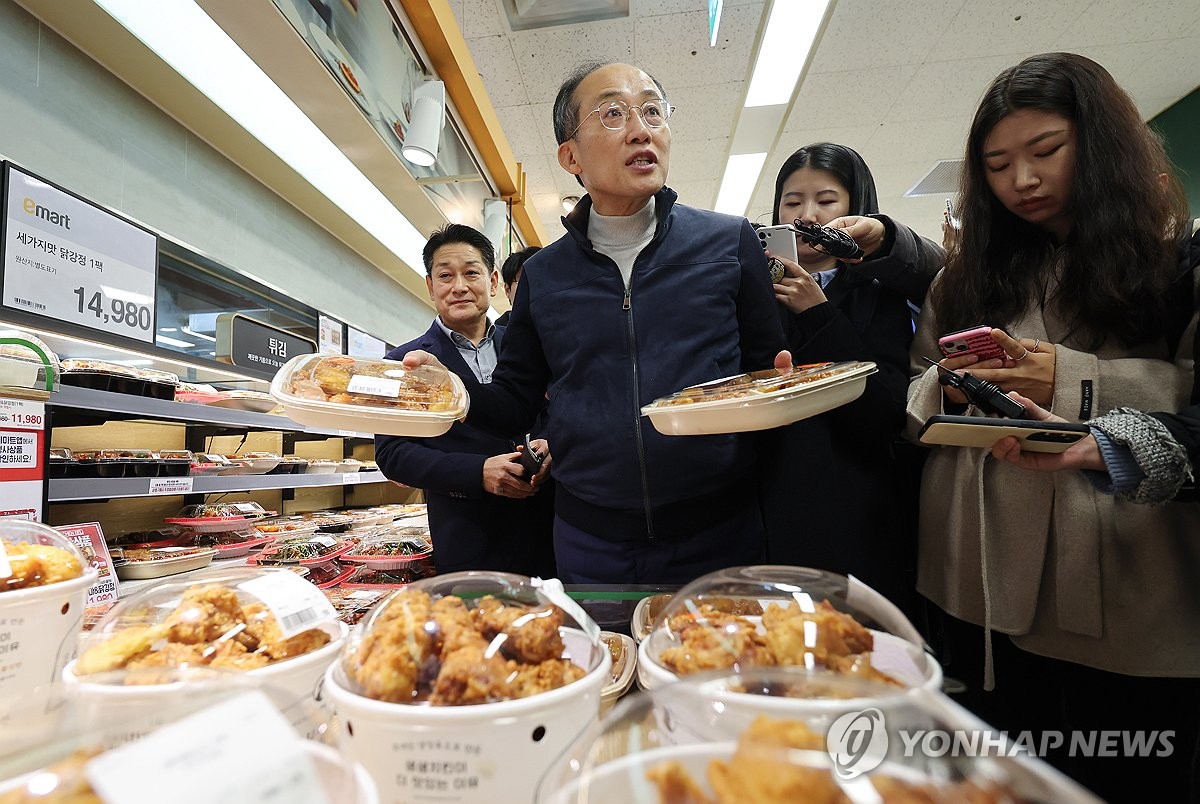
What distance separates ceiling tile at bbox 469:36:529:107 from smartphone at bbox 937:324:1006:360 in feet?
11.1

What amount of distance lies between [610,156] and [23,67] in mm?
2240

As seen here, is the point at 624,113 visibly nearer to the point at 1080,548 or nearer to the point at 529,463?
the point at 529,463

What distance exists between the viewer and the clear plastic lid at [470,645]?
0.53 metres

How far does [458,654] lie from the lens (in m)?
0.56

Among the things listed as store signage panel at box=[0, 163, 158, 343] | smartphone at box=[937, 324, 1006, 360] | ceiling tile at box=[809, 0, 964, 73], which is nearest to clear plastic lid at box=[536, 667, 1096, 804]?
smartphone at box=[937, 324, 1006, 360]

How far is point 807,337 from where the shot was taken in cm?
148

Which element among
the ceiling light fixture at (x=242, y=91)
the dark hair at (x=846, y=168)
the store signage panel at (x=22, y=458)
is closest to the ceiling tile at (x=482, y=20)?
the ceiling light fixture at (x=242, y=91)

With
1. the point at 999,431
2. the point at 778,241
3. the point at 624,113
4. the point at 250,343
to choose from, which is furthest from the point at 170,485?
the point at 999,431

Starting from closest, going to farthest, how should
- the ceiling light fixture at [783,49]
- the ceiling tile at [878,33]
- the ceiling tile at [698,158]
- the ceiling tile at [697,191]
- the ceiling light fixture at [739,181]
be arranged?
1. the ceiling light fixture at [783,49]
2. the ceiling tile at [878,33]
3. the ceiling tile at [698,158]
4. the ceiling light fixture at [739,181]
5. the ceiling tile at [697,191]

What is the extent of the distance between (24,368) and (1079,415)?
2.11 metres

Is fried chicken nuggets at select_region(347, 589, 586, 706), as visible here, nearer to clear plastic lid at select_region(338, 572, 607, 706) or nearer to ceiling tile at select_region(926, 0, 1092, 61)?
clear plastic lid at select_region(338, 572, 607, 706)

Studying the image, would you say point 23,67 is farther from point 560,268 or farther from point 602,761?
point 602,761

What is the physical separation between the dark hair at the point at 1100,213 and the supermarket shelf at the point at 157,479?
2358mm

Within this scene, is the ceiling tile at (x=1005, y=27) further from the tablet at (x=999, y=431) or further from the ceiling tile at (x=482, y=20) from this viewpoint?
the tablet at (x=999, y=431)
